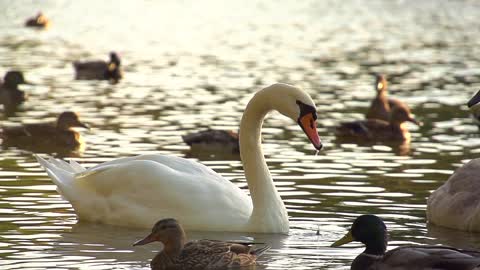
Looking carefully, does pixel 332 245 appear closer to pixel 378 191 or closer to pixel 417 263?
pixel 417 263

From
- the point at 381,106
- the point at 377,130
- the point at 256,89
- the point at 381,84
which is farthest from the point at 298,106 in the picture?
the point at 256,89

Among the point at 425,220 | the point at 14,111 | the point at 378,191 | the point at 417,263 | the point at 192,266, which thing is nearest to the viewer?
the point at 417,263

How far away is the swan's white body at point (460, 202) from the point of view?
40.8 ft

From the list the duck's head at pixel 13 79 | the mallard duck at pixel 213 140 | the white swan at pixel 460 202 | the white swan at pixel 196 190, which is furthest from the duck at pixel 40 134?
the white swan at pixel 460 202

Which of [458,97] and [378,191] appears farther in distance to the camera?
[458,97]

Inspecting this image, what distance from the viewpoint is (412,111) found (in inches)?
859

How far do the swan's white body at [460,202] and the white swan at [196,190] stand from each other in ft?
4.70

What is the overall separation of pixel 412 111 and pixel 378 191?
25.0ft

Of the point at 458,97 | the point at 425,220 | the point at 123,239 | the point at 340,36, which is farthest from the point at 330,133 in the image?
the point at 340,36

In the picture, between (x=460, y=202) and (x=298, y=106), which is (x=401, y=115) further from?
(x=298, y=106)

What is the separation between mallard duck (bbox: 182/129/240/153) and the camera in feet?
56.7

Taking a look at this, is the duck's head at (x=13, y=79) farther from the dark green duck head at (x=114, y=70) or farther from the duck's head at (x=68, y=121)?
the duck's head at (x=68, y=121)

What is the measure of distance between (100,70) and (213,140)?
10.3 m

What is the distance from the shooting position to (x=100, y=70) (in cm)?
2734
